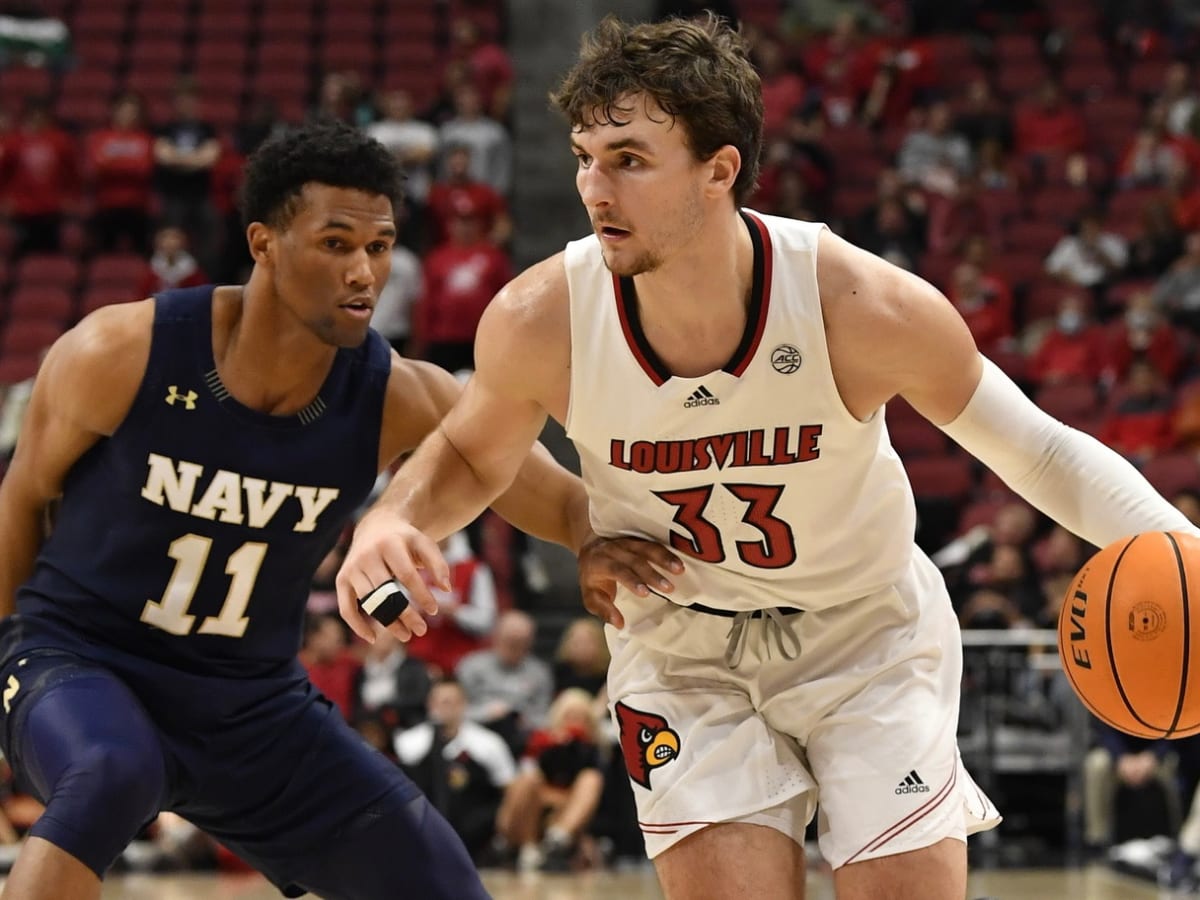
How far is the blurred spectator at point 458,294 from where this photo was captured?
11.9 metres

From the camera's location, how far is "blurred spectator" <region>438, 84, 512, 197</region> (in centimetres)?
1367

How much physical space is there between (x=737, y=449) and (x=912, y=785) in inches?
31.7

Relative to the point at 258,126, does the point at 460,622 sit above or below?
below

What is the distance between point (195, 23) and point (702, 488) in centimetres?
1496

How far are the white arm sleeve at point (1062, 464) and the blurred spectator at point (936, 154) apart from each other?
34.7 feet

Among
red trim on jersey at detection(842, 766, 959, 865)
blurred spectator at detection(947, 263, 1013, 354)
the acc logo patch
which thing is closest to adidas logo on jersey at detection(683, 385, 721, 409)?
the acc logo patch

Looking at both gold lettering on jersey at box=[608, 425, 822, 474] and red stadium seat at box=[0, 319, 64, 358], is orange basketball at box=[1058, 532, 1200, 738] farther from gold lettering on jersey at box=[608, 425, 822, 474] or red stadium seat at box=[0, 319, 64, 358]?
red stadium seat at box=[0, 319, 64, 358]

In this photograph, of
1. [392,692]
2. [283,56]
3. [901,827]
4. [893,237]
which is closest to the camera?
[901,827]

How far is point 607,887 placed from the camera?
8102 millimetres

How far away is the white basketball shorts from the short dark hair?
1394 mm

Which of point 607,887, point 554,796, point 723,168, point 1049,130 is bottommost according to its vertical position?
point 607,887

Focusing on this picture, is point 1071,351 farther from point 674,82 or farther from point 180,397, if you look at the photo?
point 674,82

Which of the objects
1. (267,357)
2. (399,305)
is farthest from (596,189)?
(399,305)

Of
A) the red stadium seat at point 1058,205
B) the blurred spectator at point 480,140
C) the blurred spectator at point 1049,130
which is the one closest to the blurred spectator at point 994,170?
the red stadium seat at point 1058,205
